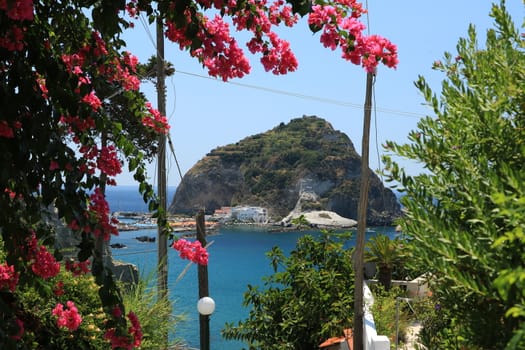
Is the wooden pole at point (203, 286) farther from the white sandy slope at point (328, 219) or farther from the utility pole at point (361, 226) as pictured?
the white sandy slope at point (328, 219)

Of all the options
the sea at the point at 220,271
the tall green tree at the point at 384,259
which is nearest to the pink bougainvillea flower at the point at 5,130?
the sea at the point at 220,271

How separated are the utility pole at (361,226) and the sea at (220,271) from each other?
108cm

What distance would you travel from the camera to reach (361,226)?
6656 millimetres

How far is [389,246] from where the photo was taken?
937cm

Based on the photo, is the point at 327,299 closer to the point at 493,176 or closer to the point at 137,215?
the point at 493,176

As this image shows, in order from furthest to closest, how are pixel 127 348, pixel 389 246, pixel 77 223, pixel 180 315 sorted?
pixel 389 246 → pixel 180 315 → pixel 127 348 → pixel 77 223

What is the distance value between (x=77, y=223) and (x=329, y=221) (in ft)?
210

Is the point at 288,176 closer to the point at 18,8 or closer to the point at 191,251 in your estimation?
the point at 191,251

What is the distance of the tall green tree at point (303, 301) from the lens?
6.24 metres

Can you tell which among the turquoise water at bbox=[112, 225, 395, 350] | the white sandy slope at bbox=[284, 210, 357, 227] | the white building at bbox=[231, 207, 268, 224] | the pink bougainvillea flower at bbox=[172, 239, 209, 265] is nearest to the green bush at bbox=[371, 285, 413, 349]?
the turquoise water at bbox=[112, 225, 395, 350]

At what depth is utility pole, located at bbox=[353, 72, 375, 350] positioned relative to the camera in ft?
20.4

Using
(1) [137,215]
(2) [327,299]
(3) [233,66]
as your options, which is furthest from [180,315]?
(1) [137,215]

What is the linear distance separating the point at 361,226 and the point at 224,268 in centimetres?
3830

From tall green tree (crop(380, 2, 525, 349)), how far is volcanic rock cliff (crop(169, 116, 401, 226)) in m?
67.6
